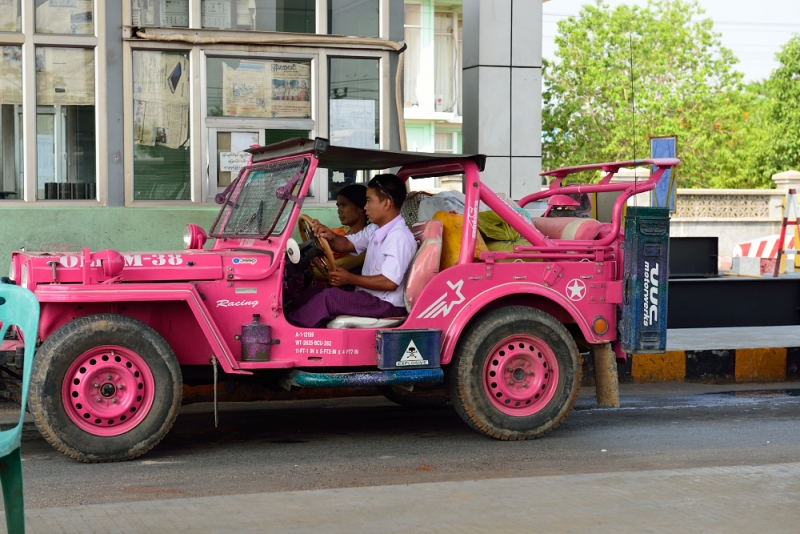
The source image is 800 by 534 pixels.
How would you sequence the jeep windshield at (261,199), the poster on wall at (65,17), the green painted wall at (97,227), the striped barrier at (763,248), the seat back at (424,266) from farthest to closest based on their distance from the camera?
the striped barrier at (763,248) → the poster on wall at (65,17) → the green painted wall at (97,227) → the seat back at (424,266) → the jeep windshield at (261,199)

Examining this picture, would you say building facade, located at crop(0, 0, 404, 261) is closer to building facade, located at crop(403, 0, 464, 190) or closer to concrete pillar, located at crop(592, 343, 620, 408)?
concrete pillar, located at crop(592, 343, 620, 408)

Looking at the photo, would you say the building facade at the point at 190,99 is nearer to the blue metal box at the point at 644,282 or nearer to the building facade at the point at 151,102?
the building facade at the point at 151,102

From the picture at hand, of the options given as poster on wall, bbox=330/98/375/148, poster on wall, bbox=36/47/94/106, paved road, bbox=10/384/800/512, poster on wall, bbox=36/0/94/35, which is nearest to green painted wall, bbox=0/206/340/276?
poster on wall, bbox=36/47/94/106

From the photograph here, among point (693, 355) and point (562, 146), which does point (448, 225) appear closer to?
point (693, 355)

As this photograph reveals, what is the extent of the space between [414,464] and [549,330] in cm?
140

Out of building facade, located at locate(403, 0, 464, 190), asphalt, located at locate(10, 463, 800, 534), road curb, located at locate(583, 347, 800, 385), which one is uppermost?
building facade, located at locate(403, 0, 464, 190)

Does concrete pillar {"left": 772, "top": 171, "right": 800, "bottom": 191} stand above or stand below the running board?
above

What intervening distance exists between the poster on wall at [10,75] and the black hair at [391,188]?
4.93 metres

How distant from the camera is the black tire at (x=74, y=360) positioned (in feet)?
19.5

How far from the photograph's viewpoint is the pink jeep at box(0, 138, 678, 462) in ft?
20.0

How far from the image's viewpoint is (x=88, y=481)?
572cm

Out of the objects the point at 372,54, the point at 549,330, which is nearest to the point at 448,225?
the point at 549,330

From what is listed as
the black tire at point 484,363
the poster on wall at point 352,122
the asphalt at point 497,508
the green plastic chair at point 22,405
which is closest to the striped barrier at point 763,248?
the poster on wall at point 352,122

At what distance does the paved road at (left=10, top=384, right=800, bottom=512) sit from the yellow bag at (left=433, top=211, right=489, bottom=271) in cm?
122
